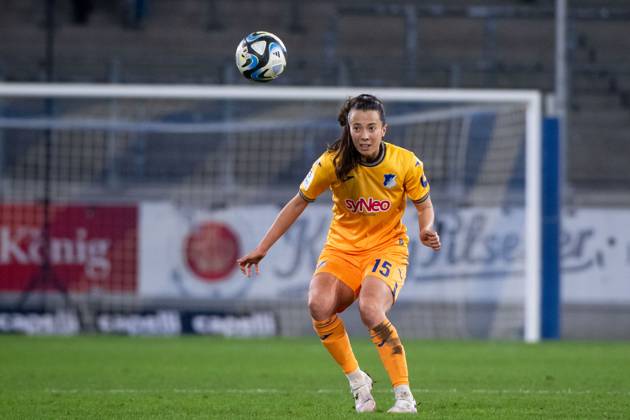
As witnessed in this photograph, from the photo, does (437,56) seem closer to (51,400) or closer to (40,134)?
(40,134)

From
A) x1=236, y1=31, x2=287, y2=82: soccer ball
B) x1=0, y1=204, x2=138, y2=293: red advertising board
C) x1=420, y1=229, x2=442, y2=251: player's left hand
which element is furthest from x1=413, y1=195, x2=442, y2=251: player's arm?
x1=0, y1=204, x2=138, y2=293: red advertising board

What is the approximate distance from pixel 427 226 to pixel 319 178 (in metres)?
0.73

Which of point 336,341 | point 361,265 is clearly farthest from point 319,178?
point 336,341

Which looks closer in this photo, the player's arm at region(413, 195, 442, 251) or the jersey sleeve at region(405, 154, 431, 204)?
the player's arm at region(413, 195, 442, 251)

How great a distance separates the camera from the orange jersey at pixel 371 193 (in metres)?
7.15

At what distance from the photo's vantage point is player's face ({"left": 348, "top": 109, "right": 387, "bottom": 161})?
22.7ft

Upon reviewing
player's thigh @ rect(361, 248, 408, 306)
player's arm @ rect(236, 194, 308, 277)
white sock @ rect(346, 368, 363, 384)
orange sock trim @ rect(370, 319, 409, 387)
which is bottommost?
white sock @ rect(346, 368, 363, 384)

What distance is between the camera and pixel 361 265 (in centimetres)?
724

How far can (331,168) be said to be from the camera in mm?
7125

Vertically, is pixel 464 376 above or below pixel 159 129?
below

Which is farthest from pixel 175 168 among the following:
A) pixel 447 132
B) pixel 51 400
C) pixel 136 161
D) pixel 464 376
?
pixel 51 400

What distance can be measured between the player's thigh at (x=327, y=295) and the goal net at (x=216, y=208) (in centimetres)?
875

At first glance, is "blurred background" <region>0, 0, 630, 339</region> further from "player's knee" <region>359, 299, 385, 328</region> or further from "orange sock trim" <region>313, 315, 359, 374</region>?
"player's knee" <region>359, 299, 385, 328</region>

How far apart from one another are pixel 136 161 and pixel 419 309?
4.54 metres
